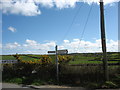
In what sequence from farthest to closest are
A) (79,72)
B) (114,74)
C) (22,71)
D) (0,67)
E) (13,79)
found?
(0,67), (22,71), (13,79), (79,72), (114,74)

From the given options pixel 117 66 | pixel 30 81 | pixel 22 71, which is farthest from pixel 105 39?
pixel 22 71

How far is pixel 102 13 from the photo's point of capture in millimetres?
11078

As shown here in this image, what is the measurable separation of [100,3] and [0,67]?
11955 mm

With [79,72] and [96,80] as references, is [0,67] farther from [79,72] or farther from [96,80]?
[96,80]

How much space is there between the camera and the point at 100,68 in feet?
40.1

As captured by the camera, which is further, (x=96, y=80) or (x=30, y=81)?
(x=30, y=81)

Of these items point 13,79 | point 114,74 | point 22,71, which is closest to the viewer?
point 114,74

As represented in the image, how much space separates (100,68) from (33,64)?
6.05 metres

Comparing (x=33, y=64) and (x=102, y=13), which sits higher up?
(x=102, y=13)

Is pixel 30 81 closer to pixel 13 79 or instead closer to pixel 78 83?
pixel 13 79

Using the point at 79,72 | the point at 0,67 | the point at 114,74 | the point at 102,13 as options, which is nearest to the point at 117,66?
the point at 114,74

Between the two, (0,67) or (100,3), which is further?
(0,67)

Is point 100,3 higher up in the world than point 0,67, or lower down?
higher up

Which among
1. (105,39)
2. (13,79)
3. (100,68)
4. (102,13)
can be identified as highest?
(102,13)
